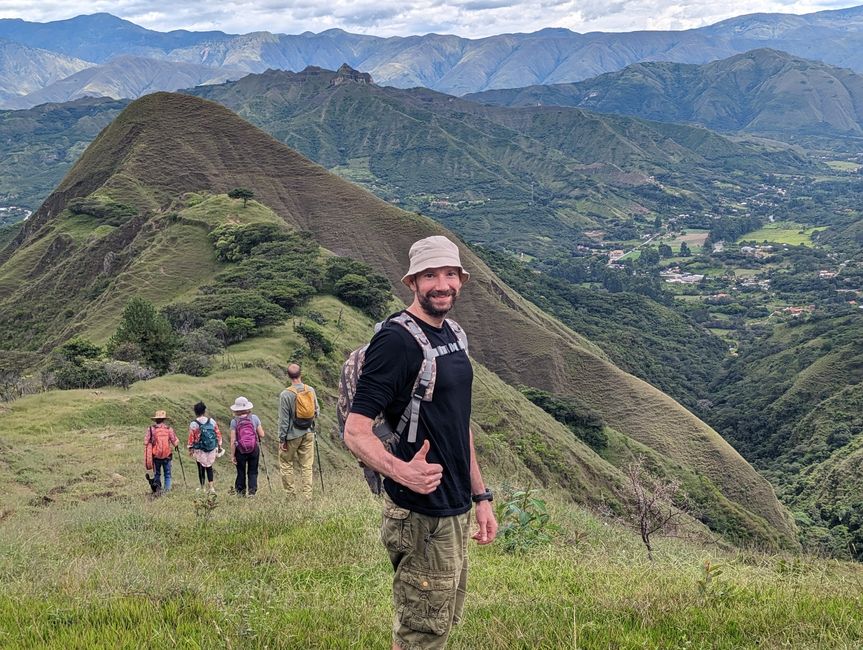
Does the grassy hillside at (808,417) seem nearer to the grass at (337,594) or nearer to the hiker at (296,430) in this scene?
the hiker at (296,430)

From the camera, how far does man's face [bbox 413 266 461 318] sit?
379cm

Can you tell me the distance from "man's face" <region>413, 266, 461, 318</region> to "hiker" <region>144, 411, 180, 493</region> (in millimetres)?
10028

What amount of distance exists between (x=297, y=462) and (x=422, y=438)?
7728 mm

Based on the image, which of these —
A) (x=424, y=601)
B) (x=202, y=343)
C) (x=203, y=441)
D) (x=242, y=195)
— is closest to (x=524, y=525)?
(x=424, y=601)

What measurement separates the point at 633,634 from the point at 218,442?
958 cm

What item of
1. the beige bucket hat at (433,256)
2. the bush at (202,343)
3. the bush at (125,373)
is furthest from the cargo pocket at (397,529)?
the bush at (202,343)

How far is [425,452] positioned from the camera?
354 cm

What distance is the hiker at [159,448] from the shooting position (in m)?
12.4

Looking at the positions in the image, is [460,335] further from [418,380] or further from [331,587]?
[331,587]

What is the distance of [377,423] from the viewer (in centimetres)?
373

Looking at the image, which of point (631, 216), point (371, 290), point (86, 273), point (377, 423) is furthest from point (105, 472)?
point (631, 216)

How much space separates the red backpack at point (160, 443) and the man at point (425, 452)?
974 centimetres

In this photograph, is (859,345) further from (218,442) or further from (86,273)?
(218,442)

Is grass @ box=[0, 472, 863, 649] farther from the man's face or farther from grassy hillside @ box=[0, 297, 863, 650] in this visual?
the man's face
